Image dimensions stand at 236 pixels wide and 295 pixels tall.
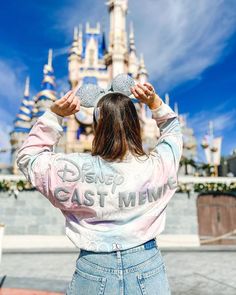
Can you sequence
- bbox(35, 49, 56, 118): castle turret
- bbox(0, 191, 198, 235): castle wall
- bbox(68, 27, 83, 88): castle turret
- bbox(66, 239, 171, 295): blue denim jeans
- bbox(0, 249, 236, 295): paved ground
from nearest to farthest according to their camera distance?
bbox(66, 239, 171, 295): blue denim jeans < bbox(0, 249, 236, 295): paved ground < bbox(0, 191, 198, 235): castle wall < bbox(35, 49, 56, 118): castle turret < bbox(68, 27, 83, 88): castle turret

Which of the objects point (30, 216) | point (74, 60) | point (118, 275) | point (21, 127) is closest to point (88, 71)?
point (74, 60)

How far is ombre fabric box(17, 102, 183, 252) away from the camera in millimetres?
1166

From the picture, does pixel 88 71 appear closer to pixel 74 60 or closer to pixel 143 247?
A: pixel 74 60

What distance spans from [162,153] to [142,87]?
34 cm

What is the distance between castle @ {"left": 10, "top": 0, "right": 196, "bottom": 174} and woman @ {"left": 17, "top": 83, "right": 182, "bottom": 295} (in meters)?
25.4

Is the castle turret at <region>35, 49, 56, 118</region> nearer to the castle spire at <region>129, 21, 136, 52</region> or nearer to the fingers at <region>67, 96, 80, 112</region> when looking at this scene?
the castle spire at <region>129, 21, 136, 52</region>

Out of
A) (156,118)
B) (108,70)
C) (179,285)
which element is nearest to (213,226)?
(179,285)

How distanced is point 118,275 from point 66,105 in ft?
2.60

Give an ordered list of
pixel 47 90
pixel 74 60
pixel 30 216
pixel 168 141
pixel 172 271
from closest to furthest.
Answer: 1. pixel 168 141
2. pixel 172 271
3. pixel 30 216
4. pixel 47 90
5. pixel 74 60

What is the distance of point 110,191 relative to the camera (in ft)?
3.90

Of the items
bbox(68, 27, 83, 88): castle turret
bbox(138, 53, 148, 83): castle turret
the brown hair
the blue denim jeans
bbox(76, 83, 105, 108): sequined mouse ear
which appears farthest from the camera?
bbox(138, 53, 148, 83): castle turret

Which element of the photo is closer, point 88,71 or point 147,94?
point 147,94

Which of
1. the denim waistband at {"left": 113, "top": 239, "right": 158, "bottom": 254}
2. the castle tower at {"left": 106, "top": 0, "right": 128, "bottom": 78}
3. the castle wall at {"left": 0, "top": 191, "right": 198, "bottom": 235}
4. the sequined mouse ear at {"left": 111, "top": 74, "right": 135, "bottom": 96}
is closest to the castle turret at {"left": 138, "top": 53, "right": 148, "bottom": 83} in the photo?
the castle tower at {"left": 106, "top": 0, "right": 128, "bottom": 78}

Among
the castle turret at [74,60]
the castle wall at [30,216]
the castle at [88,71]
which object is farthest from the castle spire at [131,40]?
the castle wall at [30,216]
